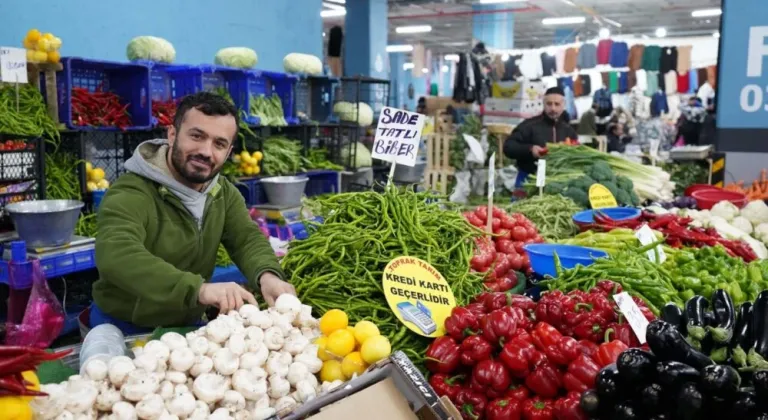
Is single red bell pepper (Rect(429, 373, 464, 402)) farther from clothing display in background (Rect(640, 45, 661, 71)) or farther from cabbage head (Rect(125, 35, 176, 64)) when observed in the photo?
clothing display in background (Rect(640, 45, 661, 71))

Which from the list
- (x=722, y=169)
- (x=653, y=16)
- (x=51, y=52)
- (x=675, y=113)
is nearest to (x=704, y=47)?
(x=653, y=16)

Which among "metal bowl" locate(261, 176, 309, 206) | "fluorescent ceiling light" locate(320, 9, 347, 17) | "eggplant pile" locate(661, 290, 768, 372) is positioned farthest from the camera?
"fluorescent ceiling light" locate(320, 9, 347, 17)

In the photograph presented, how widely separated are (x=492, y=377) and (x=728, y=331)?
71 centimetres

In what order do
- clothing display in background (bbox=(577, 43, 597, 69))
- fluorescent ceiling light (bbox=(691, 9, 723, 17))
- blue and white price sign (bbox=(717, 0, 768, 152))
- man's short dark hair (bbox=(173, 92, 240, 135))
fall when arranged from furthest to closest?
fluorescent ceiling light (bbox=(691, 9, 723, 17)), clothing display in background (bbox=(577, 43, 597, 69)), blue and white price sign (bbox=(717, 0, 768, 152)), man's short dark hair (bbox=(173, 92, 240, 135))

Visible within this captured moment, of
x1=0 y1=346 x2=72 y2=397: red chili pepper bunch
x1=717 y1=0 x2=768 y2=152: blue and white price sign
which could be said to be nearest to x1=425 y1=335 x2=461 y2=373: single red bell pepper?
x1=0 y1=346 x2=72 y2=397: red chili pepper bunch

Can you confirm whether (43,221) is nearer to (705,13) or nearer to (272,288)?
(272,288)

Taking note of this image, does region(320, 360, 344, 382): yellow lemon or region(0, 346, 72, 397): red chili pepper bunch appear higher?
region(0, 346, 72, 397): red chili pepper bunch

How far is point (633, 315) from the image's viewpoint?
228 cm

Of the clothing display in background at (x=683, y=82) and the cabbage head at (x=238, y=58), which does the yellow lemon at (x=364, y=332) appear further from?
the clothing display in background at (x=683, y=82)

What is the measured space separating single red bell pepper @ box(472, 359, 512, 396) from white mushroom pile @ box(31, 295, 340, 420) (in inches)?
19.3

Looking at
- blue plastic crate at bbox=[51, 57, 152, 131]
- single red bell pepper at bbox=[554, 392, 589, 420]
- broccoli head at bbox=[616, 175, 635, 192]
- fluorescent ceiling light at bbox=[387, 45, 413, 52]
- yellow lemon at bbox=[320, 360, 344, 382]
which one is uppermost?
fluorescent ceiling light at bbox=[387, 45, 413, 52]

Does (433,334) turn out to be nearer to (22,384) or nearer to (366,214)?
(366,214)

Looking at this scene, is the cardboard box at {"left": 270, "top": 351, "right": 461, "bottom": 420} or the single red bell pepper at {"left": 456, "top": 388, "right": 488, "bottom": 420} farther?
the single red bell pepper at {"left": 456, "top": 388, "right": 488, "bottom": 420}

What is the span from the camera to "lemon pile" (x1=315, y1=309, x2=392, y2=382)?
82.7 inches
